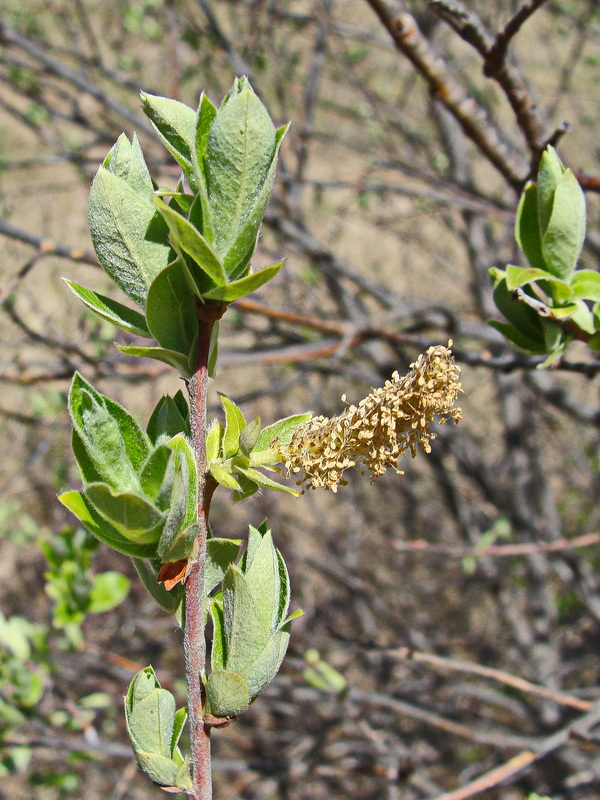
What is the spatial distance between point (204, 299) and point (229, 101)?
0.57 ft

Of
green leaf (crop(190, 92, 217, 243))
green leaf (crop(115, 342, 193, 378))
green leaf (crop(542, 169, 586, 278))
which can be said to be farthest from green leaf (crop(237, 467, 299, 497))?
green leaf (crop(542, 169, 586, 278))

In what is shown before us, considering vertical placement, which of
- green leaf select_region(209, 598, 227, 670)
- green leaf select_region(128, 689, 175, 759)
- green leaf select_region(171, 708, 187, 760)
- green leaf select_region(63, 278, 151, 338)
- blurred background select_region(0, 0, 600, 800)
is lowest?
blurred background select_region(0, 0, 600, 800)

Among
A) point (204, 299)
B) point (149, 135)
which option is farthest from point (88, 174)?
point (204, 299)

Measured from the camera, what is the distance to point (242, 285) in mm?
650

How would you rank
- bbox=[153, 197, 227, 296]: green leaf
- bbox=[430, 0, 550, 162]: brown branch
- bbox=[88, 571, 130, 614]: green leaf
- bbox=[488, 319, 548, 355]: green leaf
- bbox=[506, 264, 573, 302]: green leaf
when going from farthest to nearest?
bbox=[88, 571, 130, 614]: green leaf < bbox=[430, 0, 550, 162]: brown branch < bbox=[488, 319, 548, 355]: green leaf < bbox=[506, 264, 573, 302]: green leaf < bbox=[153, 197, 227, 296]: green leaf

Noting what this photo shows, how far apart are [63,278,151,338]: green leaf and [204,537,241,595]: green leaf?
0.23 m

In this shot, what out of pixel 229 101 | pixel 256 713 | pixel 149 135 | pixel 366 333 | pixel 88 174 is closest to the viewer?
pixel 229 101

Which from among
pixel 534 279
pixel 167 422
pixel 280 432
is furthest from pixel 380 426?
pixel 534 279

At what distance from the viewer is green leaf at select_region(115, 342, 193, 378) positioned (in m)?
0.67

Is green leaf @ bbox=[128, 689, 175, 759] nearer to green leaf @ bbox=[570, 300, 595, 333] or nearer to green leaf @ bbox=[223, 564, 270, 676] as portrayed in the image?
green leaf @ bbox=[223, 564, 270, 676]

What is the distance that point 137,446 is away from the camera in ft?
2.30

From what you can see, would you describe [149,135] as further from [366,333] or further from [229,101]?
[229,101]

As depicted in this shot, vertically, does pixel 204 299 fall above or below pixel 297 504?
above

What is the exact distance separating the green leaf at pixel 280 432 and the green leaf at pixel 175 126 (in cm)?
25
